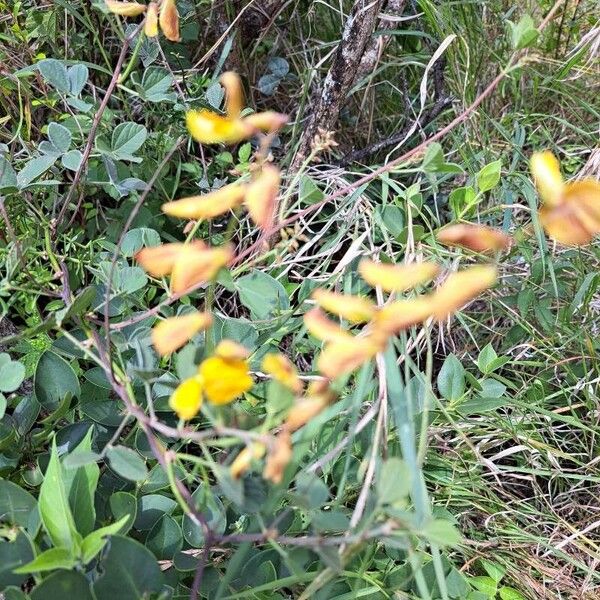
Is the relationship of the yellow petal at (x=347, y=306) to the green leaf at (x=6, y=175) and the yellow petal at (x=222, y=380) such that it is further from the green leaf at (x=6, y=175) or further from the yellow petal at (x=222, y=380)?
the green leaf at (x=6, y=175)

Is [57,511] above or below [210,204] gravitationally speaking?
below

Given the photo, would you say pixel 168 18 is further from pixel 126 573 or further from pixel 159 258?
pixel 126 573

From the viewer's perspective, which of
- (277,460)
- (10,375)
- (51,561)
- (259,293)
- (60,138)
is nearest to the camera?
(277,460)

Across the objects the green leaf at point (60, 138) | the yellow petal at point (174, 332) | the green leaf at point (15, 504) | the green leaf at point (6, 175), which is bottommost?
the green leaf at point (15, 504)

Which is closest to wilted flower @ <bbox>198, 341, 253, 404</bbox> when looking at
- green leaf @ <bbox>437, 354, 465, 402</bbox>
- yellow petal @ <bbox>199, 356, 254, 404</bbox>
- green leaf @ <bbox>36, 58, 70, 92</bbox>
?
yellow petal @ <bbox>199, 356, 254, 404</bbox>

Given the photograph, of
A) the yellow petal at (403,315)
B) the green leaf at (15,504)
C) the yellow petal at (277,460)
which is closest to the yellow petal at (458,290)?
the yellow petal at (403,315)

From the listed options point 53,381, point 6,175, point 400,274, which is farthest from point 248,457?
point 6,175

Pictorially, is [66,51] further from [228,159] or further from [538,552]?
[538,552]

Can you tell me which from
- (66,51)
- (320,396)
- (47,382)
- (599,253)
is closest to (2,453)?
(47,382)
